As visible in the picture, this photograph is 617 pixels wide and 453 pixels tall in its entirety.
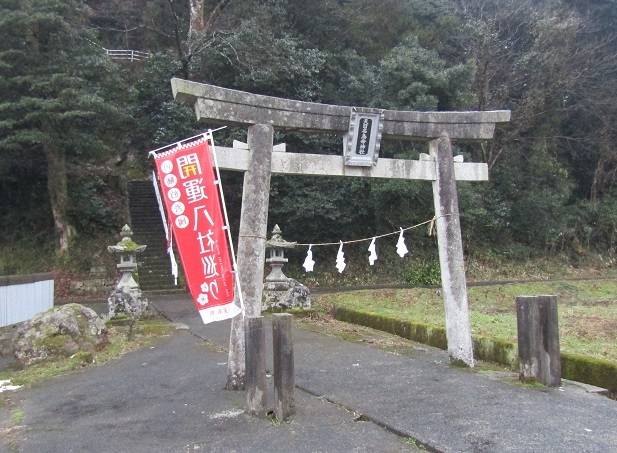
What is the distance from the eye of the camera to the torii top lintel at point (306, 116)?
18.7ft

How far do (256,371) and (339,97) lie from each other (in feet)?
53.6

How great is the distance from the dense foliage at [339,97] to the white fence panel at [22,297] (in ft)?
17.4

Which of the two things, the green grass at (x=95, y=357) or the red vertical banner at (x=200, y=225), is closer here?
the red vertical banner at (x=200, y=225)

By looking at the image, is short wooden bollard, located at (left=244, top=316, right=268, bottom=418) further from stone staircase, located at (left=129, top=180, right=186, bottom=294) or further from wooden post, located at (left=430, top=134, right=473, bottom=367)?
stone staircase, located at (left=129, top=180, right=186, bottom=294)

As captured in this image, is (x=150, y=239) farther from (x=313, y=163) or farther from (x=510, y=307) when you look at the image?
(x=313, y=163)

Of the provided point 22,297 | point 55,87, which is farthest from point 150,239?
point 22,297

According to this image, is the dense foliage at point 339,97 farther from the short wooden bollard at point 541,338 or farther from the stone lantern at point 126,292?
the short wooden bollard at point 541,338

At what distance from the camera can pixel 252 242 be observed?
19.2 ft

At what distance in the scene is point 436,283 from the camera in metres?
18.1

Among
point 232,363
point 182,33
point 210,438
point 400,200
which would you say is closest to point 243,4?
point 182,33

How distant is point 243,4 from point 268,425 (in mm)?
19225

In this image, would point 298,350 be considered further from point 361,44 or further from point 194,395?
point 361,44

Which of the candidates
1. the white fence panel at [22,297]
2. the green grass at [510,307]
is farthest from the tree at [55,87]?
the green grass at [510,307]

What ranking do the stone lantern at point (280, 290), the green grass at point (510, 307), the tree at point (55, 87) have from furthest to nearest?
1. the tree at point (55, 87)
2. the stone lantern at point (280, 290)
3. the green grass at point (510, 307)
